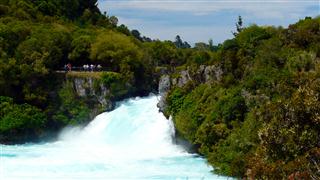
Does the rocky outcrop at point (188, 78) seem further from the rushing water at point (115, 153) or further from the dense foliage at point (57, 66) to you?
the dense foliage at point (57, 66)

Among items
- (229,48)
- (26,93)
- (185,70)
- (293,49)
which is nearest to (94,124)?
(26,93)

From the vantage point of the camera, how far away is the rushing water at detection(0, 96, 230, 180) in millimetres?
24703

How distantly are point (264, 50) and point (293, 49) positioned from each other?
1282mm

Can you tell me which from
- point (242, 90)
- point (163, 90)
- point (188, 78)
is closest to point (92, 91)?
point (163, 90)

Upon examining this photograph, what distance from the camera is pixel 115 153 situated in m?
30.0

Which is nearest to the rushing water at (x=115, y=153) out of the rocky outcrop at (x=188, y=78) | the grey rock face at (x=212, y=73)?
the rocky outcrop at (x=188, y=78)

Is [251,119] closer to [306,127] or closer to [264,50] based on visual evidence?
[264,50]

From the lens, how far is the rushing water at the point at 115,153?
24703mm

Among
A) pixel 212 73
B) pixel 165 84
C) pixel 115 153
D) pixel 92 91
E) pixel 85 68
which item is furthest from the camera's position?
pixel 85 68

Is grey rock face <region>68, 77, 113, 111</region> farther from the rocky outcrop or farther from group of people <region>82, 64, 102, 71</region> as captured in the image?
the rocky outcrop

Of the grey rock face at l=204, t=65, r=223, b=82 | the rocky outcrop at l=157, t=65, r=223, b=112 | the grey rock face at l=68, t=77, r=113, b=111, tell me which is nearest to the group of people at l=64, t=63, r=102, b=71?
the grey rock face at l=68, t=77, r=113, b=111

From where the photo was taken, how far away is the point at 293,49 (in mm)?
27172

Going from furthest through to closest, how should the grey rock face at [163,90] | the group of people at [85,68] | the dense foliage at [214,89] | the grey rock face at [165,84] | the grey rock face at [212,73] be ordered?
the group of people at [85,68]
the grey rock face at [165,84]
the grey rock face at [163,90]
the grey rock face at [212,73]
the dense foliage at [214,89]

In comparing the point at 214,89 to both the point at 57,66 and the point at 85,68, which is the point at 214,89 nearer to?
the point at 85,68
